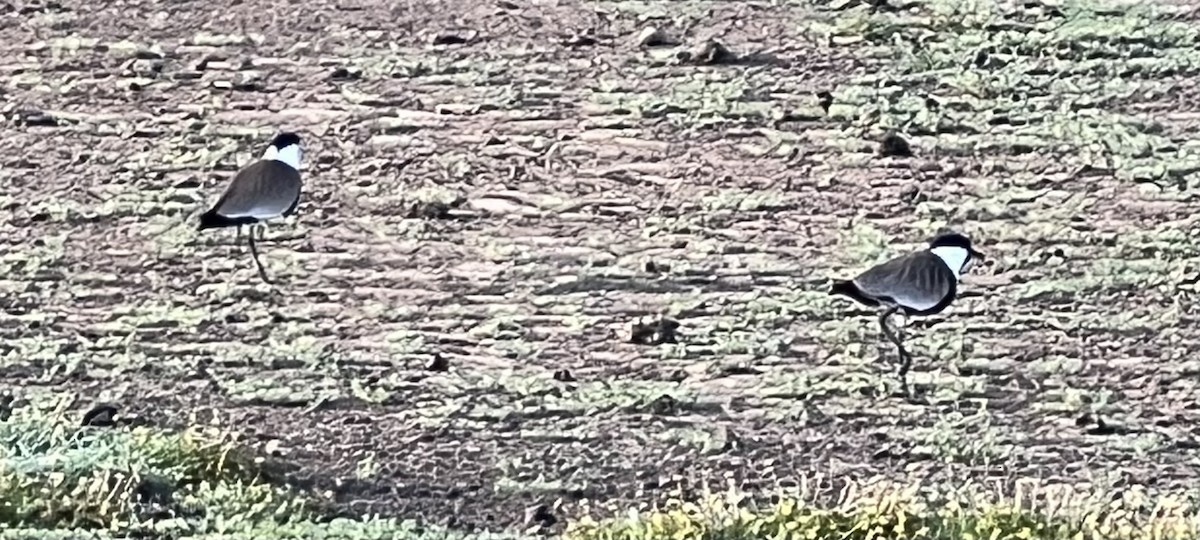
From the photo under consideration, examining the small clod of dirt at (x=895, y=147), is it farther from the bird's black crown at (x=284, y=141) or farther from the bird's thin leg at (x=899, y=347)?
the bird's black crown at (x=284, y=141)

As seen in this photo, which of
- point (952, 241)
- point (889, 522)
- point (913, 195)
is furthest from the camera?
point (913, 195)

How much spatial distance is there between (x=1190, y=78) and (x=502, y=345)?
3.05m

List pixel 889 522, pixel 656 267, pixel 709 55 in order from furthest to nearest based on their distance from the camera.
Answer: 1. pixel 709 55
2. pixel 656 267
3. pixel 889 522

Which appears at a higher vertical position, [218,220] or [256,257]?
[218,220]

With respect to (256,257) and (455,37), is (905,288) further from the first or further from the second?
(455,37)

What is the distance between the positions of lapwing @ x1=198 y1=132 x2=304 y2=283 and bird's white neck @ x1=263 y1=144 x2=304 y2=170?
2cm

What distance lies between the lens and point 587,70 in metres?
8.33

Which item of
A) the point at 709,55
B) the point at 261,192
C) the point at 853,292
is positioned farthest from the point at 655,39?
the point at 853,292

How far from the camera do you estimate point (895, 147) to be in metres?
7.75

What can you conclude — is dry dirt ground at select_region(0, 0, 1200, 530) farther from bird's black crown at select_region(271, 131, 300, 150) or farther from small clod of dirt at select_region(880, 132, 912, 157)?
bird's black crown at select_region(271, 131, 300, 150)

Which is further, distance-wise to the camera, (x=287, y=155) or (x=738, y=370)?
(x=287, y=155)

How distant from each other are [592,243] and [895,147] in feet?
3.97

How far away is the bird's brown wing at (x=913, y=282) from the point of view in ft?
21.2

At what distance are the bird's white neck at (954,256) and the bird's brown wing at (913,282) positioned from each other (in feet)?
0.37
